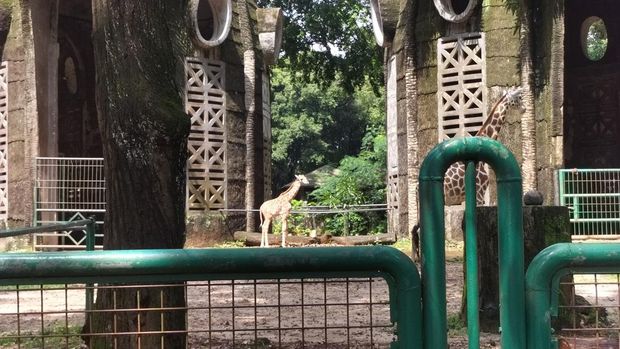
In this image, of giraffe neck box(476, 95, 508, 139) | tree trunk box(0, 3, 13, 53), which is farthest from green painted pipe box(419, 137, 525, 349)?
tree trunk box(0, 3, 13, 53)

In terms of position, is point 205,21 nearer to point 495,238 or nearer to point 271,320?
point 271,320

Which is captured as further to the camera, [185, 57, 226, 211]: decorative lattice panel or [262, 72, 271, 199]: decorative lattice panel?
Result: [262, 72, 271, 199]: decorative lattice panel

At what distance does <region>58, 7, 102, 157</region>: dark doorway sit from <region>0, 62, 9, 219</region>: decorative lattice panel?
5.00m

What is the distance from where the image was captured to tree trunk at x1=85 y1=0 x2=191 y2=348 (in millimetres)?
4262

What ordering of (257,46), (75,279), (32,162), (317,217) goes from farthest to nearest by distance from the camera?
(317,217)
(257,46)
(32,162)
(75,279)

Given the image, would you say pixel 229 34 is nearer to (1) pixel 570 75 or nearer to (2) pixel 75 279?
(1) pixel 570 75

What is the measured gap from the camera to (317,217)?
75.9ft

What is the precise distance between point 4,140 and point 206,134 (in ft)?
13.0

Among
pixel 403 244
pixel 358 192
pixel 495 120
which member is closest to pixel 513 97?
pixel 495 120

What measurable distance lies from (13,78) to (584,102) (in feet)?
48.4

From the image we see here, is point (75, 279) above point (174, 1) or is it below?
below

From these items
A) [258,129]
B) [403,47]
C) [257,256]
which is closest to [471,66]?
[403,47]

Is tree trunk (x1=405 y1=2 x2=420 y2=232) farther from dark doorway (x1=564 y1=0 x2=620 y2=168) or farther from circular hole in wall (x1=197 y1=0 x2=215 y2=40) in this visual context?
dark doorway (x1=564 y1=0 x2=620 y2=168)

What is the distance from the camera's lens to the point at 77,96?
19.3 metres
